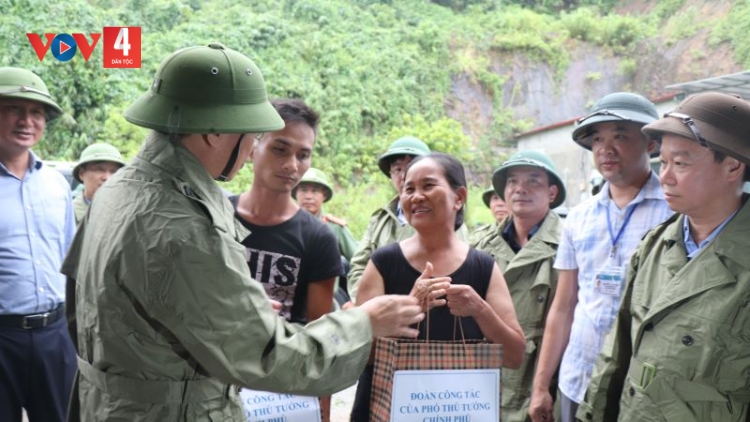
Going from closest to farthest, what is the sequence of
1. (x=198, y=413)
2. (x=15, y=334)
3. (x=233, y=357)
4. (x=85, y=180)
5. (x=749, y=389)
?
(x=233, y=357) < (x=198, y=413) < (x=749, y=389) < (x=15, y=334) < (x=85, y=180)

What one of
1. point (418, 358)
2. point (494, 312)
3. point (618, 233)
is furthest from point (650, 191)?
point (418, 358)

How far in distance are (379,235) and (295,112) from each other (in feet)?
5.54

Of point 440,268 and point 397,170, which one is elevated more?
point 397,170

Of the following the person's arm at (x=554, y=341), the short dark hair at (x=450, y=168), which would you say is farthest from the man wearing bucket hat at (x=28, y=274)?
the person's arm at (x=554, y=341)

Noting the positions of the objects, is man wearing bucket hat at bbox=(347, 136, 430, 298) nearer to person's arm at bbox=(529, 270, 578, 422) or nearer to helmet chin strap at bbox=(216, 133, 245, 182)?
person's arm at bbox=(529, 270, 578, 422)

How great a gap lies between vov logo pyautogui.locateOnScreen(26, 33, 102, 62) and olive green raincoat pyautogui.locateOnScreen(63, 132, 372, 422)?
31.1ft

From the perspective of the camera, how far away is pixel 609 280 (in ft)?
8.63

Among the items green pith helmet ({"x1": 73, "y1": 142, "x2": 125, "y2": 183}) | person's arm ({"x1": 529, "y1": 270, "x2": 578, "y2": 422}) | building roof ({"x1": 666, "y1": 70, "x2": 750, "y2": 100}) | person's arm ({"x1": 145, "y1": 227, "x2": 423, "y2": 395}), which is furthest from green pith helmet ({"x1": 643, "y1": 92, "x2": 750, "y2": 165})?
building roof ({"x1": 666, "y1": 70, "x2": 750, "y2": 100})

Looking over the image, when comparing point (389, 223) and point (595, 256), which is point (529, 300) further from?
point (389, 223)

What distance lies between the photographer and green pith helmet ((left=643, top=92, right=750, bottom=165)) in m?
1.99

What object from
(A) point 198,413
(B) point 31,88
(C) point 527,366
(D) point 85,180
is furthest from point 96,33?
(A) point 198,413

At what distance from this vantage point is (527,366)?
3.52 metres

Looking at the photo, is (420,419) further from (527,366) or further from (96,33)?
(96,33)

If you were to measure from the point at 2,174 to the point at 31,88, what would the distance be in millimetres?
485
